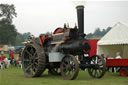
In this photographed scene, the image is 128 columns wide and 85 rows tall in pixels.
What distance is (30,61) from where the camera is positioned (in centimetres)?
900

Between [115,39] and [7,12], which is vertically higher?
[7,12]

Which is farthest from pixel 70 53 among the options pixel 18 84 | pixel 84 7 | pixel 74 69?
pixel 18 84

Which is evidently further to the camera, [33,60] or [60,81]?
[33,60]

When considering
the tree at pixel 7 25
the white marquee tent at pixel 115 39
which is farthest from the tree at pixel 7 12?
the white marquee tent at pixel 115 39

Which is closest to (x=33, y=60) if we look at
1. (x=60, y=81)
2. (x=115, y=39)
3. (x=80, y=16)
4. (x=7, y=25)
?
(x=60, y=81)

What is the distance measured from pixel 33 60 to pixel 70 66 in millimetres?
2017

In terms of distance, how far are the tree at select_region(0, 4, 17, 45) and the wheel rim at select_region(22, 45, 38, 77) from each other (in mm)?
46896

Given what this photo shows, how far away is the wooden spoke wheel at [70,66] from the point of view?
714cm

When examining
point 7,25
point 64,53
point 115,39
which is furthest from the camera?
point 7,25

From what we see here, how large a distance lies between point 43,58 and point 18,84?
5.92ft

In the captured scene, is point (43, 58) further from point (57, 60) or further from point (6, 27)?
point (6, 27)

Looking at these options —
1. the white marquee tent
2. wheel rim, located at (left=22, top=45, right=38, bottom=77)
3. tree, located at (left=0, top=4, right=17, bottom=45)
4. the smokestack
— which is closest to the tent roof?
the white marquee tent

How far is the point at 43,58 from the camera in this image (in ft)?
27.3

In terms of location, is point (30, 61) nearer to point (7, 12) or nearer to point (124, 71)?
point (124, 71)
